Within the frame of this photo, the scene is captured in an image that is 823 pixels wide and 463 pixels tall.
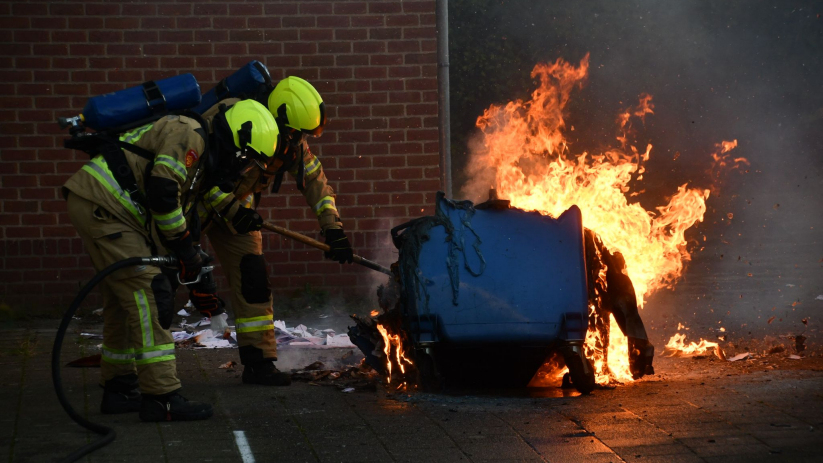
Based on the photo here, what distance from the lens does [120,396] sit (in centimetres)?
534

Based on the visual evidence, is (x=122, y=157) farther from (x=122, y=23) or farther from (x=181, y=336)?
(x=122, y=23)

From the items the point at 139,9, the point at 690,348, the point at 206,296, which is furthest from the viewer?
the point at 139,9

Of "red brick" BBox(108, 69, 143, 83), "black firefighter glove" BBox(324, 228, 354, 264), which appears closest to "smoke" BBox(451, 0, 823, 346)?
"red brick" BBox(108, 69, 143, 83)

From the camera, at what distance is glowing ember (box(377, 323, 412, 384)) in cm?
579

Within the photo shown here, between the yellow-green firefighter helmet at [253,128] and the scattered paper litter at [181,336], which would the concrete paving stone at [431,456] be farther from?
the scattered paper litter at [181,336]

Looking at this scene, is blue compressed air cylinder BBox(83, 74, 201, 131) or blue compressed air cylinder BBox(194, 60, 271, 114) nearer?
blue compressed air cylinder BBox(83, 74, 201, 131)

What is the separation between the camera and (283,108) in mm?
5617

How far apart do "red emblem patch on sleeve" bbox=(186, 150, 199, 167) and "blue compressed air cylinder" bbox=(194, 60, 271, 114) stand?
900 mm

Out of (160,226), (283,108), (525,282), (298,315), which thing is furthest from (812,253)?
(160,226)

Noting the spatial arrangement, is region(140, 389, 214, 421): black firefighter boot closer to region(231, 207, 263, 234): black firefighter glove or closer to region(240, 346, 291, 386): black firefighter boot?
region(240, 346, 291, 386): black firefighter boot

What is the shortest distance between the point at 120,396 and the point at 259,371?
981mm

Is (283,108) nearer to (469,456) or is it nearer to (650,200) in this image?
(469,456)

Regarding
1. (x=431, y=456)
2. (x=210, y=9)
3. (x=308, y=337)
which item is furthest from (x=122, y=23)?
(x=431, y=456)

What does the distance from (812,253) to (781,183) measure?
39.7 ft
